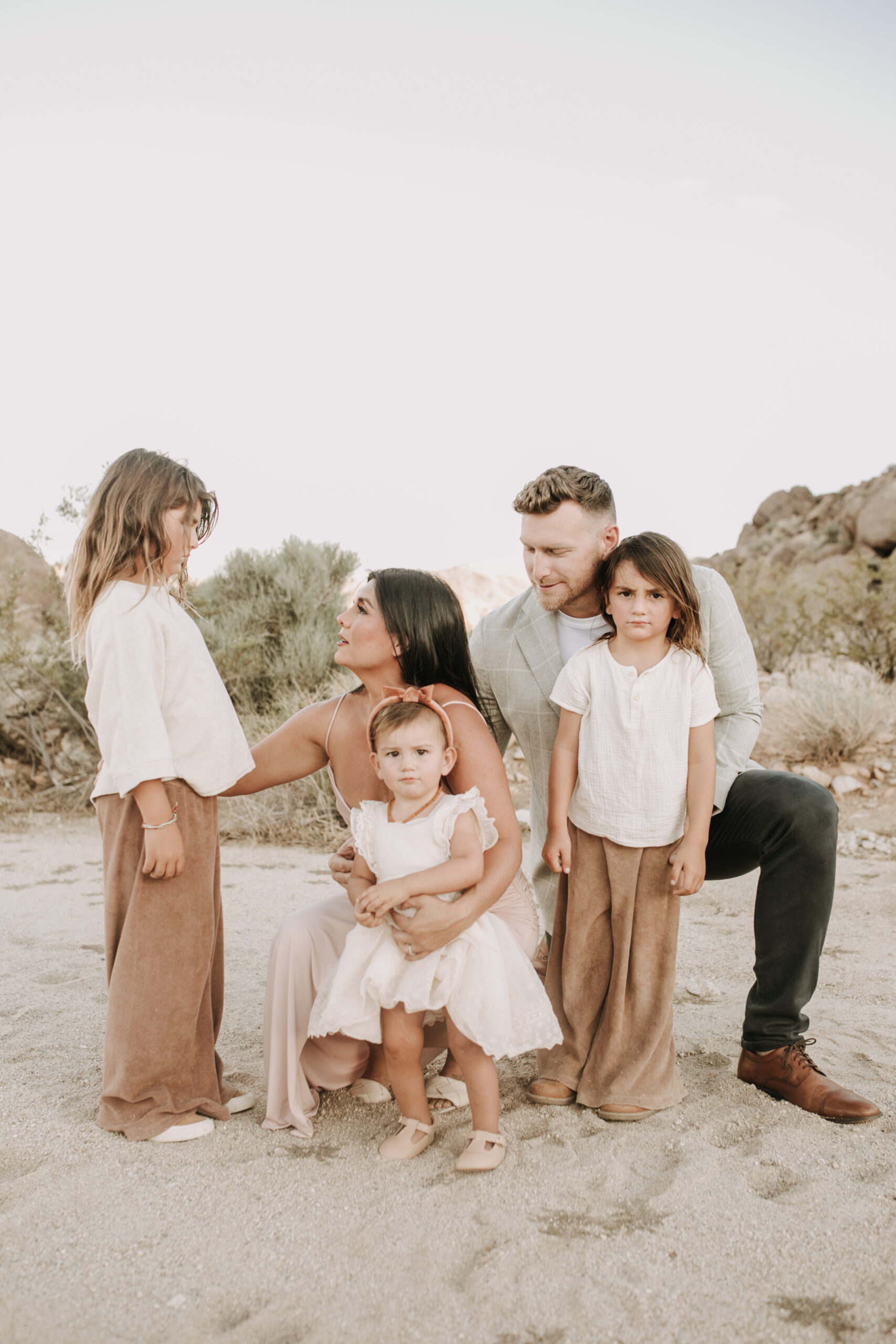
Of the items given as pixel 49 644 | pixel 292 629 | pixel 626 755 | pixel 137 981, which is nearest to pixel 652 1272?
pixel 626 755

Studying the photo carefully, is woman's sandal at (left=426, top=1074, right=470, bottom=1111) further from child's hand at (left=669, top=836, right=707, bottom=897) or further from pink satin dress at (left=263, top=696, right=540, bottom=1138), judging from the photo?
child's hand at (left=669, top=836, right=707, bottom=897)

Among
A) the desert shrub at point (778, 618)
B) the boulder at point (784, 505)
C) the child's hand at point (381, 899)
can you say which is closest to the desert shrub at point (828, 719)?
the desert shrub at point (778, 618)

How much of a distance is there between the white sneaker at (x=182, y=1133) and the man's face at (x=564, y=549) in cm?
200

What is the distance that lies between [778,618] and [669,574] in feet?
34.9

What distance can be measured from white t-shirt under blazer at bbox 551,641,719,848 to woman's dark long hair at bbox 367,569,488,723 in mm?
474

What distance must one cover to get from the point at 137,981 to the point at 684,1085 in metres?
1.71

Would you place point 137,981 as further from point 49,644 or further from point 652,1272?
point 49,644

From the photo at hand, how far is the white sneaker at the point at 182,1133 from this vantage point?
252 cm

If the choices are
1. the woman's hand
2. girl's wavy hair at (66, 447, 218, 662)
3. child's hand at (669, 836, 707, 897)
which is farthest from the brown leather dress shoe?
girl's wavy hair at (66, 447, 218, 662)

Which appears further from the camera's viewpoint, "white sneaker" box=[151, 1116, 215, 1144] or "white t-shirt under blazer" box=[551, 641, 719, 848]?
"white t-shirt under blazer" box=[551, 641, 719, 848]

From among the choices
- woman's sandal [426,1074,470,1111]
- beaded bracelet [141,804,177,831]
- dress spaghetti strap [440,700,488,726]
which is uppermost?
dress spaghetti strap [440,700,488,726]

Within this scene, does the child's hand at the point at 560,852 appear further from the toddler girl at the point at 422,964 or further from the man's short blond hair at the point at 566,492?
the man's short blond hair at the point at 566,492

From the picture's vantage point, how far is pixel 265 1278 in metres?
1.96

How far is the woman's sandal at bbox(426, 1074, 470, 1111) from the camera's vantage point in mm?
2832
